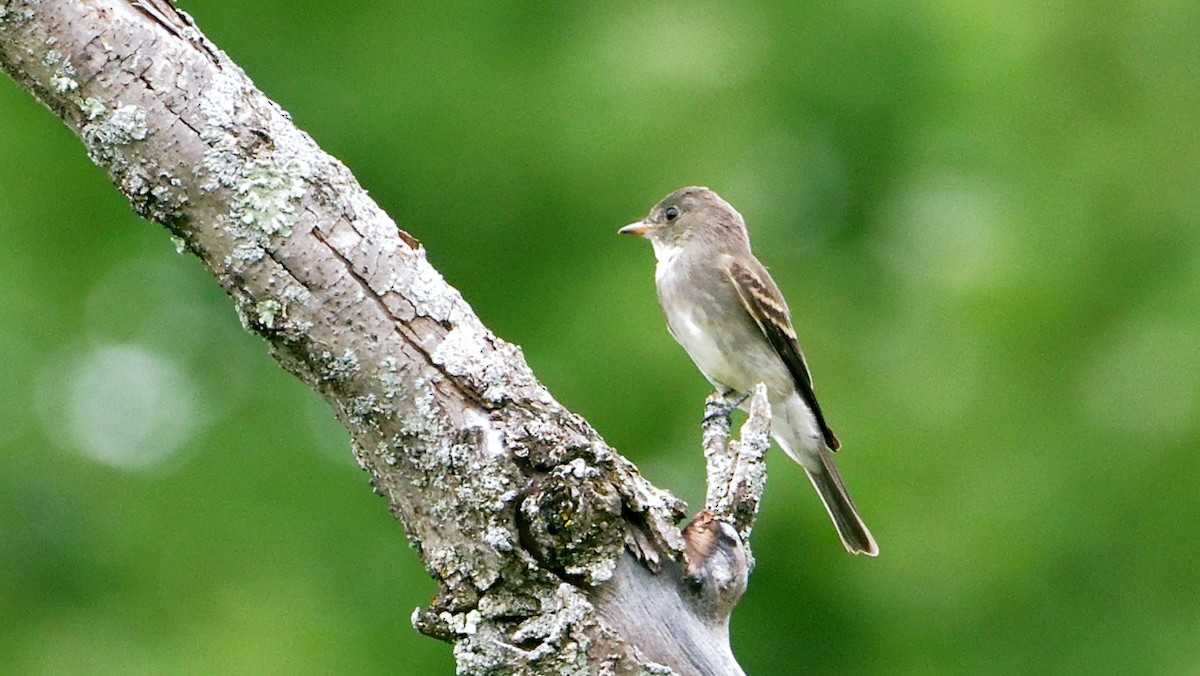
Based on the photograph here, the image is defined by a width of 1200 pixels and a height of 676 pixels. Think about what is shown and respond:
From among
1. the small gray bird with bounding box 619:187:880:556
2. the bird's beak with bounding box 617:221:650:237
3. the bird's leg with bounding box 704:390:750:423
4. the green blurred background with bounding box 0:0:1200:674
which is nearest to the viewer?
the bird's leg with bounding box 704:390:750:423

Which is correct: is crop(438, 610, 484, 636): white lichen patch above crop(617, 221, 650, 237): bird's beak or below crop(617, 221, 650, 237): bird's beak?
below

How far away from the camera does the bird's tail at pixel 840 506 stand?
5934 mm

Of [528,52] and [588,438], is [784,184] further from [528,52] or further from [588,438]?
[588,438]

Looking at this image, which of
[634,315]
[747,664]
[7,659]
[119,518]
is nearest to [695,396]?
[634,315]

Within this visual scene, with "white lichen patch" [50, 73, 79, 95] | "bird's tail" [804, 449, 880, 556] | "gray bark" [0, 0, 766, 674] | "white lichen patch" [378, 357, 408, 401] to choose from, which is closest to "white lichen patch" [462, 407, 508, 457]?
"gray bark" [0, 0, 766, 674]

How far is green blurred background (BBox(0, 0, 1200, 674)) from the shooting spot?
6656 millimetres

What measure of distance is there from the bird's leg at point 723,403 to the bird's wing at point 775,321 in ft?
0.90

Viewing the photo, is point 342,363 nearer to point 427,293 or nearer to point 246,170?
point 427,293

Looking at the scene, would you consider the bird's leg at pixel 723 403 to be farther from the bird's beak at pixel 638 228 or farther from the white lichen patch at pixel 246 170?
the white lichen patch at pixel 246 170

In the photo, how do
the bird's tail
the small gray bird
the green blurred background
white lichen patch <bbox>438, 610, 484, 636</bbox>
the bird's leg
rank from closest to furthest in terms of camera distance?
white lichen patch <bbox>438, 610, 484, 636</bbox> → the bird's leg → the bird's tail → the small gray bird → the green blurred background

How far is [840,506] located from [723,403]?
123 centimetres

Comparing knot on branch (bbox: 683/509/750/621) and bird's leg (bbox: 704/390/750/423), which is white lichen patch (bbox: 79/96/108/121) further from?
bird's leg (bbox: 704/390/750/423)

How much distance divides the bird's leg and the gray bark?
103cm

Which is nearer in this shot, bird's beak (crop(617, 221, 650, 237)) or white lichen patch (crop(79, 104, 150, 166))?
white lichen patch (crop(79, 104, 150, 166))
